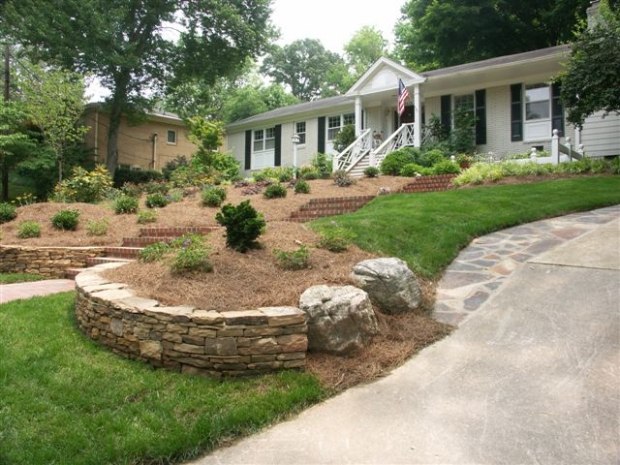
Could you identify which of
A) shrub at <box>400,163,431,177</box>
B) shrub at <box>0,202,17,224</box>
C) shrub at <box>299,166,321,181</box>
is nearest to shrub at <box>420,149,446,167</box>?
shrub at <box>400,163,431,177</box>

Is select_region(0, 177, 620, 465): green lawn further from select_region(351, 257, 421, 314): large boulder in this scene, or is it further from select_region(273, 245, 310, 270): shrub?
select_region(273, 245, 310, 270): shrub

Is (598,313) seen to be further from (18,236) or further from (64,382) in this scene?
(18,236)

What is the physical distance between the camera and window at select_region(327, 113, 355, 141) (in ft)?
66.9

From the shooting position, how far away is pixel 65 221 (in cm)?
978

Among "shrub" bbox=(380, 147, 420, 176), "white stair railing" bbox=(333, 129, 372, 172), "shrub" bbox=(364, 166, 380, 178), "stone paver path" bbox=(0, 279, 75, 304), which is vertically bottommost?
"stone paver path" bbox=(0, 279, 75, 304)

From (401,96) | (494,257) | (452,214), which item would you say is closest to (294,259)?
(494,257)

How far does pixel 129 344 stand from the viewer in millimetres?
3953

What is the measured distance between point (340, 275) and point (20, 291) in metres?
4.65

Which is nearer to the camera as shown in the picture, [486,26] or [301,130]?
[301,130]

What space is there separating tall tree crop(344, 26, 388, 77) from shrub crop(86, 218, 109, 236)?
3861 centimetres

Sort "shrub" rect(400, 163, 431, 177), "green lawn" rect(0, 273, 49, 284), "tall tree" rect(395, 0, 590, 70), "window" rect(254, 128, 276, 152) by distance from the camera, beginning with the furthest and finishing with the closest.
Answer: "window" rect(254, 128, 276, 152)
"tall tree" rect(395, 0, 590, 70)
"shrub" rect(400, 163, 431, 177)
"green lawn" rect(0, 273, 49, 284)

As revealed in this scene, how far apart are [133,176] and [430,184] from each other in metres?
16.7

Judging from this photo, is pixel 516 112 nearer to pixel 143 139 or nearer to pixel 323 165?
pixel 323 165

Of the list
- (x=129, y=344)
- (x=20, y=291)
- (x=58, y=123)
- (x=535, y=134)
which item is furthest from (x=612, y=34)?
(x=58, y=123)
